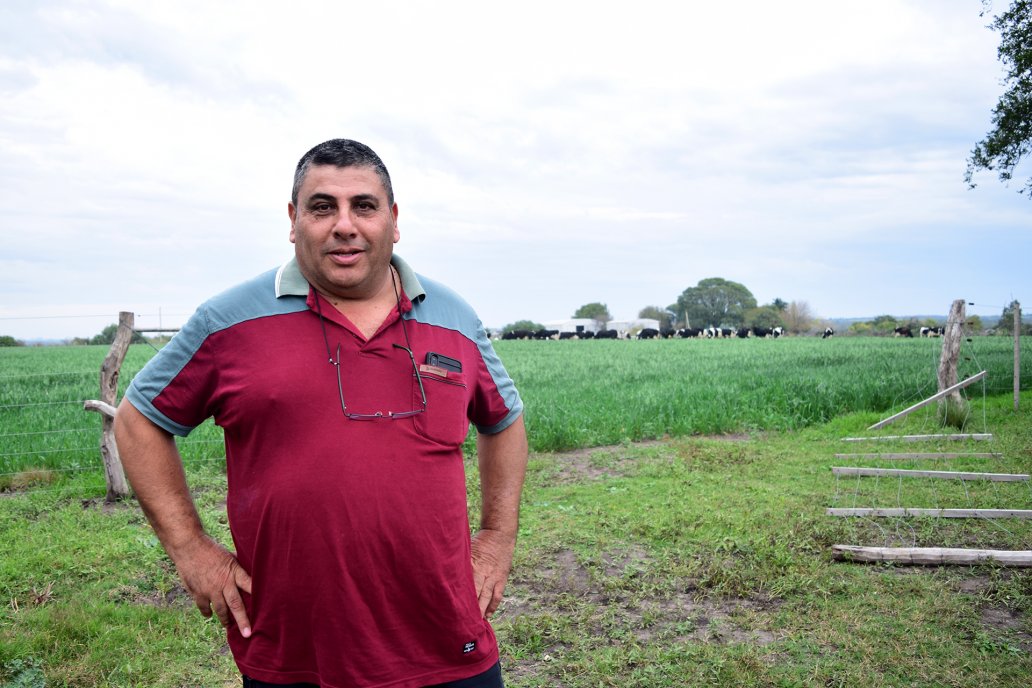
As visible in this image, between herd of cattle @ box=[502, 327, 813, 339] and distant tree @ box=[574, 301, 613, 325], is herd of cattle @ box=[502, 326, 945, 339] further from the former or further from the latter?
distant tree @ box=[574, 301, 613, 325]

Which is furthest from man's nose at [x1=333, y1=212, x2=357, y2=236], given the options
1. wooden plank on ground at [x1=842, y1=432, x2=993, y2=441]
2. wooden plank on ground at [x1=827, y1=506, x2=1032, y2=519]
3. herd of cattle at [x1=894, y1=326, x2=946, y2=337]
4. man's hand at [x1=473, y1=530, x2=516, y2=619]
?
herd of cattle at [x1=894, y1=326, x2=946, y2=337]

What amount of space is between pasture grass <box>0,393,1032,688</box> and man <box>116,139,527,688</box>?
2.25 meters

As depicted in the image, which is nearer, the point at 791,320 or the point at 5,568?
the point at 5,568

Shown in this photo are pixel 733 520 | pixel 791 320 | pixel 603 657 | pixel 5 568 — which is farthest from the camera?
pixel 791 320

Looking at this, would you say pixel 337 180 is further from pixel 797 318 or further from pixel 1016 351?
pixel 797 318

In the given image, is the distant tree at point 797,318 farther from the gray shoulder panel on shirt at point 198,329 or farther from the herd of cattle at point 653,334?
the gray shoulder panel on shirt at point 198,329

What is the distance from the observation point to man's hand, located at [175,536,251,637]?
87.3 inches

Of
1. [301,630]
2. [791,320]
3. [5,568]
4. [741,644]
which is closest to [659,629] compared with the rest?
[741,644]

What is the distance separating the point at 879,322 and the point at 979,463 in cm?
6159

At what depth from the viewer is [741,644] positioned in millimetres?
4469

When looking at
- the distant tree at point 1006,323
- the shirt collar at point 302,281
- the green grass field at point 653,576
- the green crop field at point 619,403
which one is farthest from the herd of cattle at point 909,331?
the shirt collar at point 302,281

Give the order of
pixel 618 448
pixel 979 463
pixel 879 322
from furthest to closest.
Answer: pixel 879 322
pixel 618 448
pixel 979 463

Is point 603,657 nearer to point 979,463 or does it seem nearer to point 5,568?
point 5,568

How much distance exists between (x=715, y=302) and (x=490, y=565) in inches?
4674
